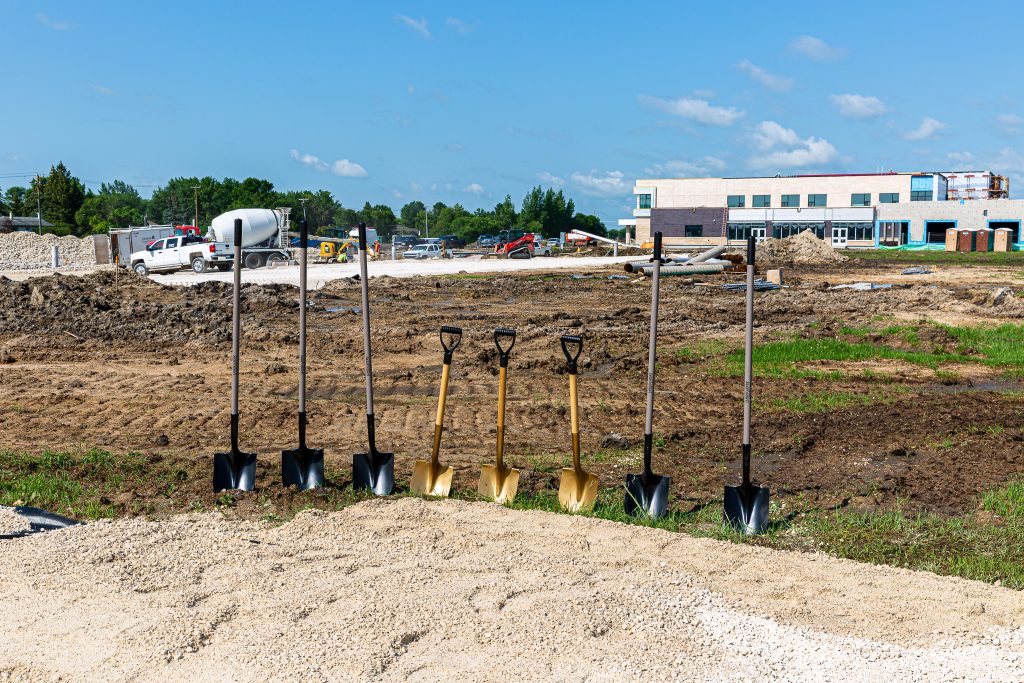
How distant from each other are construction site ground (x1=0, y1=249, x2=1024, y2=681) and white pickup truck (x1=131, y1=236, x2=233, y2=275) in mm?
24034

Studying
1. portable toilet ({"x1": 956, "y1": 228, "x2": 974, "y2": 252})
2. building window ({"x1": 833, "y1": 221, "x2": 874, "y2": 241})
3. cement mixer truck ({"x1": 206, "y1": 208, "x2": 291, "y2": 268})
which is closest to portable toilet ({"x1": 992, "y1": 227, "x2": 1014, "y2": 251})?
portable toilet ({"x1": 956, "y1": 228, "x2": 974, "y2": 252})

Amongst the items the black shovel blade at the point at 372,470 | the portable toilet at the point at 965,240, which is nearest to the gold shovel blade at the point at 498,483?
the black shovel blade at the point at 372,470

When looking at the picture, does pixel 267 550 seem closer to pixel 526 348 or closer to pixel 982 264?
pixel 526 348

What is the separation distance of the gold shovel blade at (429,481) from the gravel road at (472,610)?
993mm

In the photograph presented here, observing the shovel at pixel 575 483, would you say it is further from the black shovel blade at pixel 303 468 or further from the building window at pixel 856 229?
the building window at pixel 856 229

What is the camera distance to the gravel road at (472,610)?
4707mm

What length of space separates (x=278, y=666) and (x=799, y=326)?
16.8 meters

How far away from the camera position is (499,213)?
123500 mm

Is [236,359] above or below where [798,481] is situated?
above

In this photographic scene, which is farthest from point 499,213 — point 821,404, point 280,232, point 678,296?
point 821,404

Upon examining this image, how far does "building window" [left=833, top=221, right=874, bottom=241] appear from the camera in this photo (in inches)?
3558

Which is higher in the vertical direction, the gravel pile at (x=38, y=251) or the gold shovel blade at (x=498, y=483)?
the gravel pile at (x=38, y=251)

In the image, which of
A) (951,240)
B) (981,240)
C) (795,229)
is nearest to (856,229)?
(795,229)

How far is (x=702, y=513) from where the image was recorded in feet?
24.1
